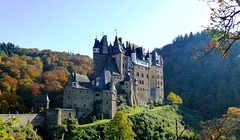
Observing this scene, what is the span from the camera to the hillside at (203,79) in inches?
2992

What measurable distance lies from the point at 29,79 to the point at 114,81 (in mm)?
19581

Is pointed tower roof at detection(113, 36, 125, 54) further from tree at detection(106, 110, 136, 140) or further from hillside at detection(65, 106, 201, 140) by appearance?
tree at detection(106, 110, 136, 140)

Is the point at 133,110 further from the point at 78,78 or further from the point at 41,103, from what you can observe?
the point at 41,103

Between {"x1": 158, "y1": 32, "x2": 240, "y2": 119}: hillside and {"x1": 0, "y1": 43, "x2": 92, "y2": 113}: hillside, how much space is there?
3570cm

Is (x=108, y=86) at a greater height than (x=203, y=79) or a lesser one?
lesser

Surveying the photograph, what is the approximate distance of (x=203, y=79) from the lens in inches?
3558

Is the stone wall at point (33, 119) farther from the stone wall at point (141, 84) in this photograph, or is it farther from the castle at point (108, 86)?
the stone wall at point (141, 84)

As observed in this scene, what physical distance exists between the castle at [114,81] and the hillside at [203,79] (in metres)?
24.2

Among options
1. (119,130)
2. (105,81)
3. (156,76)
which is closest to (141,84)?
(156,76)

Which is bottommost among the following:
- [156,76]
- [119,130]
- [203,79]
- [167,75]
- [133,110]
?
[119,130]

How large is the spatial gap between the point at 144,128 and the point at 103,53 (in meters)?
17.5

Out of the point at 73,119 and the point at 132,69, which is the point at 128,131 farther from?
the point at 132,69

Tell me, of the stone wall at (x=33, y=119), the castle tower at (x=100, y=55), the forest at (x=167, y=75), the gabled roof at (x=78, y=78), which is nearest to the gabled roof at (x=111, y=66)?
the castle tower at (x=100, y=55)

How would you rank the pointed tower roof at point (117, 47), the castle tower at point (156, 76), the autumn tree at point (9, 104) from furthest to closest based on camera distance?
the castle tower at point (156, 76) → the pointed tower roof at point (117, 47) → the autumn tree at point (9, 104)
